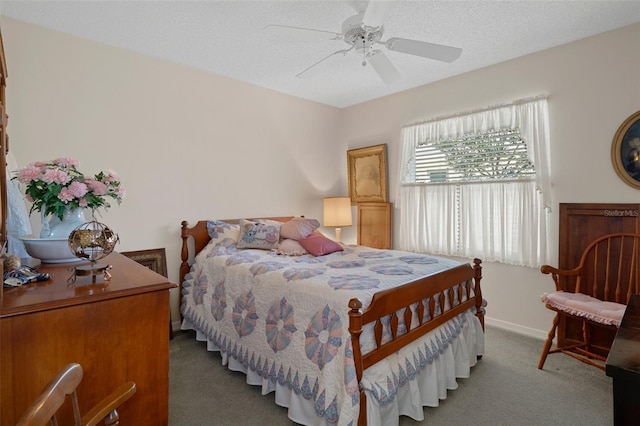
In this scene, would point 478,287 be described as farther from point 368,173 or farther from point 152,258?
point 152,258

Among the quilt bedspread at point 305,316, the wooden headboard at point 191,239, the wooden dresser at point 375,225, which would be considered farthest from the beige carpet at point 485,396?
the wooden dresser at point 375,225

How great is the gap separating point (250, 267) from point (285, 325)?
67cm

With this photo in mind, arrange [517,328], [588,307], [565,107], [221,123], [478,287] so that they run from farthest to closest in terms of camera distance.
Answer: [221,123]
[517,328]
[565,107]
[478,287]
[588,307]

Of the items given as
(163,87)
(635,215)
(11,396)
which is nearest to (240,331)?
(11,396)

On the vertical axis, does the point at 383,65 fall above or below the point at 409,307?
above

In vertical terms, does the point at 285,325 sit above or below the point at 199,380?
above

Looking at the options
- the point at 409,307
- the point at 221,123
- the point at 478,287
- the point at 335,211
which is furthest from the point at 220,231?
the point at 478,287

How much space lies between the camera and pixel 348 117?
4777 mm

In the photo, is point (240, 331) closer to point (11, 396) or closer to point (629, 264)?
point (11, 396)

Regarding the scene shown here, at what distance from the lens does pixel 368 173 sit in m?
4.46

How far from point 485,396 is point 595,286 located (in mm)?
1388

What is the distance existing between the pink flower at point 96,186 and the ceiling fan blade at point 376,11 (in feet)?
5.33

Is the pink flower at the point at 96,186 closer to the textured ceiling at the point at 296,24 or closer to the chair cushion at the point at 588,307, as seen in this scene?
the textured ceiling at the point at 296,24

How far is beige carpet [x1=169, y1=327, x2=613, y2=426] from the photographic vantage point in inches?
77.9
